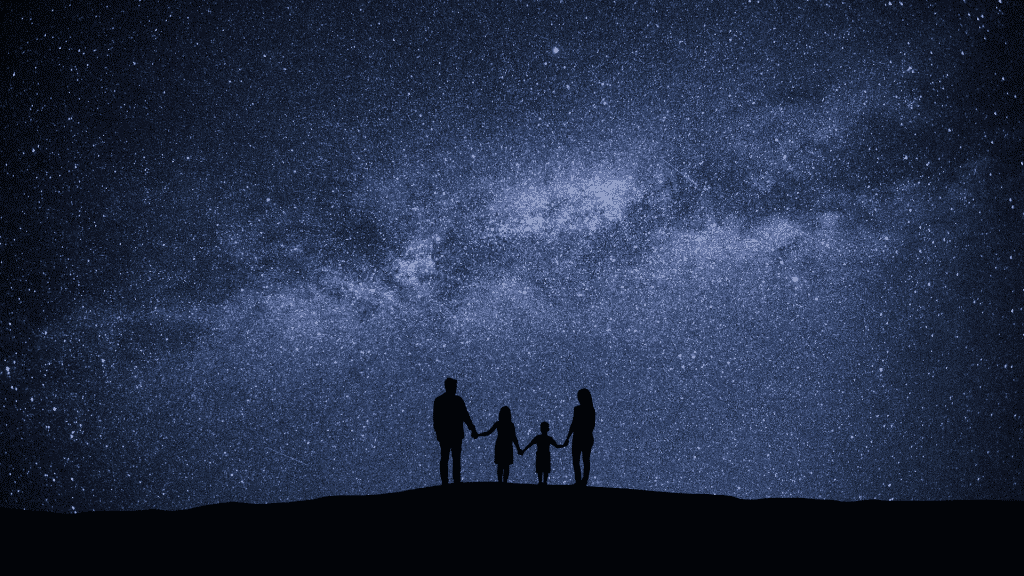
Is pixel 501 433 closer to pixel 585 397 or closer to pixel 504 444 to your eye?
pixel 504 444

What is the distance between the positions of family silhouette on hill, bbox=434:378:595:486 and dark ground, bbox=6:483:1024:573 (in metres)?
1.41

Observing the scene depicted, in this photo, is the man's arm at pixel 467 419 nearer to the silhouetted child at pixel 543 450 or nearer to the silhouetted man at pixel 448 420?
the silhouetted man at pixel 448 420

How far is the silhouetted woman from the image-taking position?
29.0 ft

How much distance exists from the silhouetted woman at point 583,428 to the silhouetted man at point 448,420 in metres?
1.84

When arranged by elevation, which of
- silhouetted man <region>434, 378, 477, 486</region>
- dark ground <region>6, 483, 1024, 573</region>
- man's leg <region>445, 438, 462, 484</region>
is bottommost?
dark ground <region>6, 483, 1024, 573</region>

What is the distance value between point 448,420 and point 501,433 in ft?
6.06

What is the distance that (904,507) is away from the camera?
675cm

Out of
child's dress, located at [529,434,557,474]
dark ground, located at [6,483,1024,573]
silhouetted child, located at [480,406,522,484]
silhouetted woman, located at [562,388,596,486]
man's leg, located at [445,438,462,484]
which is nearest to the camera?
dark ground, located at [6,483,1024,573]

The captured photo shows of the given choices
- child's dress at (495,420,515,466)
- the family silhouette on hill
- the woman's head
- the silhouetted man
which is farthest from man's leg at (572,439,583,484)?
the silhouetted man

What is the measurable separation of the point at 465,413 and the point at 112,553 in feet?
14.9

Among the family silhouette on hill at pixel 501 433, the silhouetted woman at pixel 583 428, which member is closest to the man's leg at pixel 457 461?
the family silhouette on hill at pixel 501 433

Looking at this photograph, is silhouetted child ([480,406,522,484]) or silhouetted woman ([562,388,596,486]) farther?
silhouetted child ([480,406,522,484])

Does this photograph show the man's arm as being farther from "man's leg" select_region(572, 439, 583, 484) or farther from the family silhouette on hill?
"man's leg" select_region(572, 439, 583, 484)

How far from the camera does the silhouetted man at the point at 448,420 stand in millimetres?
8258
